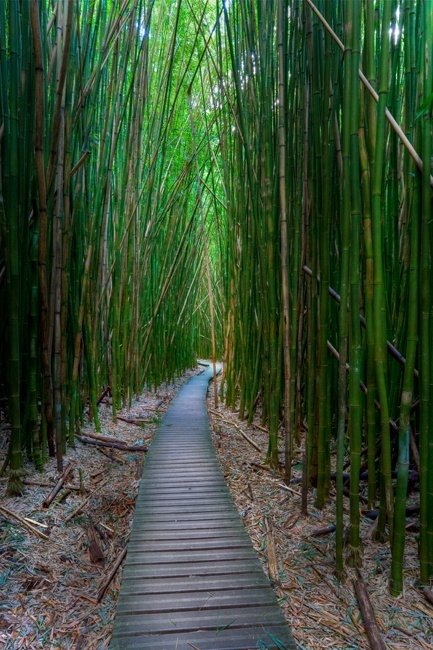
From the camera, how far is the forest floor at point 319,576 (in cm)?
94

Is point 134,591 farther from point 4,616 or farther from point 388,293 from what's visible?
point 388,293

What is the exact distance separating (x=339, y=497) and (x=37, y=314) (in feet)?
3.69

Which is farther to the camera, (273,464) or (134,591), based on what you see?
(273,464)

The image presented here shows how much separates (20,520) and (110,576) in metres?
0.36

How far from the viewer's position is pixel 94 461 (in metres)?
1.87

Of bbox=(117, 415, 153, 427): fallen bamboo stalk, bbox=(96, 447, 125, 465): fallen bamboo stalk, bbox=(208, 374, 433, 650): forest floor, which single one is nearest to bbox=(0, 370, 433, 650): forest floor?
bbox=(208, 374, 433, 650): forest floor

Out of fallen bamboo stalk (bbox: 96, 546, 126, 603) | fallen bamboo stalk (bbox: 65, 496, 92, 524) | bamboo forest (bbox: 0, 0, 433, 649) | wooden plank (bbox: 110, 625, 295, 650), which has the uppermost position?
bamboo forest (bbox: 0, 0, 433, 649)

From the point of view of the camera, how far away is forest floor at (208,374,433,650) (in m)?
0.94

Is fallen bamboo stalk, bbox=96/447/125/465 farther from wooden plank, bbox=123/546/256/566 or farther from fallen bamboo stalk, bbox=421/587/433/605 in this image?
fallen bamboo stalk, bbox=421/587/433/605

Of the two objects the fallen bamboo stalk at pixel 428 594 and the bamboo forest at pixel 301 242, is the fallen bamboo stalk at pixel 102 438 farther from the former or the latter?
the fallen bamboo stalk at pixel 428 594

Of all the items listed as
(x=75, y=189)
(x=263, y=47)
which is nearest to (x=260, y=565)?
(x=75, y=189)

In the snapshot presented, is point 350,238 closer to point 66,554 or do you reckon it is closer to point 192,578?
point 192,578

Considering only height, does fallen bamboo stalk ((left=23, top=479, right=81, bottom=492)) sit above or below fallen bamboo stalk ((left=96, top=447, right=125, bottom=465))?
above

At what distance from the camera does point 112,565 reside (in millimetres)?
1195
